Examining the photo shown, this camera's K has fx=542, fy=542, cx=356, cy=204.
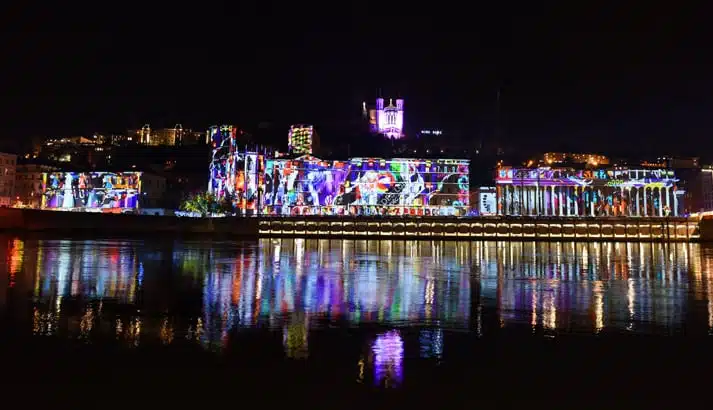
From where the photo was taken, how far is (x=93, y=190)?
121312 millimetres

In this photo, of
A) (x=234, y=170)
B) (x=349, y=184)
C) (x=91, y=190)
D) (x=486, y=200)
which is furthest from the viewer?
(x=486, y=200)

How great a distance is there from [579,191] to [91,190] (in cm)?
11399

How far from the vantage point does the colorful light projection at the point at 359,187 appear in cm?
12706

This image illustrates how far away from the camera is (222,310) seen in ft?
43.2

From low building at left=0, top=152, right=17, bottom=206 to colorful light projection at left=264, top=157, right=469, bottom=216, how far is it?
177 ft

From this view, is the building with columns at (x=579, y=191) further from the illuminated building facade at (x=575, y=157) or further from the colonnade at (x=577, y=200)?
the illuminated building facade at (x=575, y=157)

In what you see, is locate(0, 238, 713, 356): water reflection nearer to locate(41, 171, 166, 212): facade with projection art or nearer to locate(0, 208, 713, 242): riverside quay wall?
locate(0, 208, 713, 242): riverside quay wall

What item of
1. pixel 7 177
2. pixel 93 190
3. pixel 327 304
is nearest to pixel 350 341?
pixel 327 304

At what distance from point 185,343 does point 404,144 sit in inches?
6371

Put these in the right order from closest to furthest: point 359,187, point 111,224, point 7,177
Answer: point 111,224
point 7,177
point 359,187

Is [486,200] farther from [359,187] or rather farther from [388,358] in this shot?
[388,358]

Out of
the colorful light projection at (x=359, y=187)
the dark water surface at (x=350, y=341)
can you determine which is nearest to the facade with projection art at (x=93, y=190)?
the colorful light projection at (x=359, y=187)

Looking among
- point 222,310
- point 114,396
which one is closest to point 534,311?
point 222,310

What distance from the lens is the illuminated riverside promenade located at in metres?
86.1
